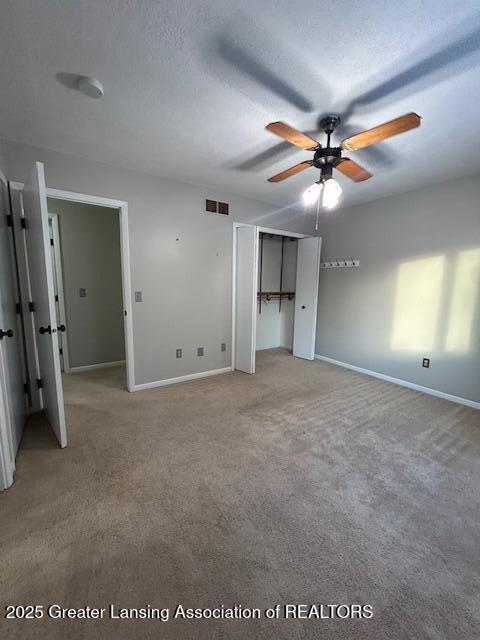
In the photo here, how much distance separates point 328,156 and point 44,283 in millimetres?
2322

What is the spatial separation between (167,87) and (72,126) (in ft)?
3.19

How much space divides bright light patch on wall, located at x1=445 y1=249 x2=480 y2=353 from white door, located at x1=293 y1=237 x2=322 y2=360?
1.84m

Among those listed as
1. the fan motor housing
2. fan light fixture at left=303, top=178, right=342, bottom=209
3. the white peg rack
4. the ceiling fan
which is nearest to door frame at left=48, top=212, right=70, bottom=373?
the ceiling fan

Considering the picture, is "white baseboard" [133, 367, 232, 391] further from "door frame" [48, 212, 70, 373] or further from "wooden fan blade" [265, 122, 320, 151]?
"wooden fan blade" [265, 122, 320, 151]

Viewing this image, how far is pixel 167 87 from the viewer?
1.67 meters

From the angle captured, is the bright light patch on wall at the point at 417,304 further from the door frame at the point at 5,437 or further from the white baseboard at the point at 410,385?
the door frame at the point at 5,437

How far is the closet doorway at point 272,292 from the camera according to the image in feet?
12.3

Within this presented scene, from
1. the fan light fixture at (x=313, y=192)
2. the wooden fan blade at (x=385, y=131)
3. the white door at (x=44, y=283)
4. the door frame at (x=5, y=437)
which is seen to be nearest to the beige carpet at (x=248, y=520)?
the door frame at (x=5, y=437)

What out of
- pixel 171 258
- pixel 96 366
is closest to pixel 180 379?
pixel 96 366

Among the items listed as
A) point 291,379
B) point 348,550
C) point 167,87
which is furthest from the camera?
point 291,379

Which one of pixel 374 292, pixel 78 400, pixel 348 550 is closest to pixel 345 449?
pixel 348 550

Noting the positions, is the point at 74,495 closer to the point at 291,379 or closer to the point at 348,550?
the point at 348,550

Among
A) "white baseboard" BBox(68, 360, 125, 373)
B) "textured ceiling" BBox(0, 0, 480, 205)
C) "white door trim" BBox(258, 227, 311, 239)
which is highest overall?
"textured ceiling" BBox(0, 0, 480, 205)

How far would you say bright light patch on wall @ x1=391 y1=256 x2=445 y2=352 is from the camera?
3.22 m
